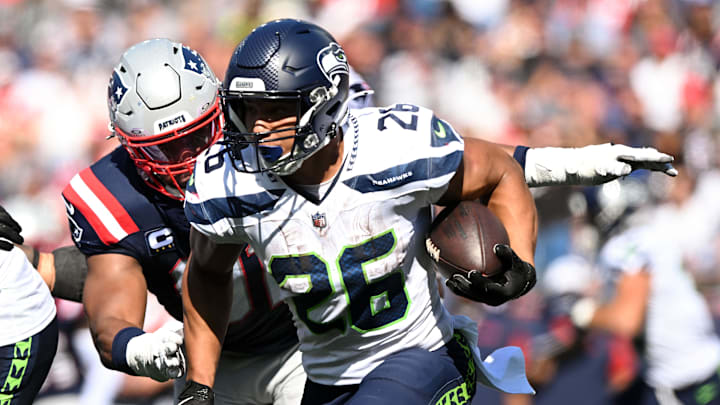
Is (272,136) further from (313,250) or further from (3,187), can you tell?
(3,187)

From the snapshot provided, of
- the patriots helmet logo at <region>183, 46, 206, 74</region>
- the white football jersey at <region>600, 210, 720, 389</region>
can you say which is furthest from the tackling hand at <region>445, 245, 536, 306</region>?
the white football jersey at <region>600, 210, 720, 389</region>

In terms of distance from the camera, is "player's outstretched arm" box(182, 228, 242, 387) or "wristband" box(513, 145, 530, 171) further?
"wristband" box(513, 145, 530, 171)

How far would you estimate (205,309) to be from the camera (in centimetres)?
291

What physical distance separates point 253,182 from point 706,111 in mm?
7070

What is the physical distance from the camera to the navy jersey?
10.8 feet

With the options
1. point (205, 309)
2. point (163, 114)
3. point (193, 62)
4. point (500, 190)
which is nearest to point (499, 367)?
point (500, 190)

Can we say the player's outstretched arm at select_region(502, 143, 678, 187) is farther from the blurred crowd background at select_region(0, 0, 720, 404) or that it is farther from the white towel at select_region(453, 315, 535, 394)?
the blurred crowd background at select_region(0, 0, 720, 404)

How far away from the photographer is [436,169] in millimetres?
2619

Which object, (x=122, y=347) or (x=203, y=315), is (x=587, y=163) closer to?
(x=203, y=315)

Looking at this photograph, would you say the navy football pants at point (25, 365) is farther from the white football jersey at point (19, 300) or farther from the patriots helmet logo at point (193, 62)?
the patriots helmet logo at point (193, 62)

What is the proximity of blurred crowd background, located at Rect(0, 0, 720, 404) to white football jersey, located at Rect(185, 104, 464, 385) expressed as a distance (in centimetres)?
410

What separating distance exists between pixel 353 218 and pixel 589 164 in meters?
0.84

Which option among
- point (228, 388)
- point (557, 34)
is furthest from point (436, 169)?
point (557, 34)

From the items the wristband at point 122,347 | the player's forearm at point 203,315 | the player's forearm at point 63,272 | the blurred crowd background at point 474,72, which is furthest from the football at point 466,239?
the blurred crowd background at point 474,72
